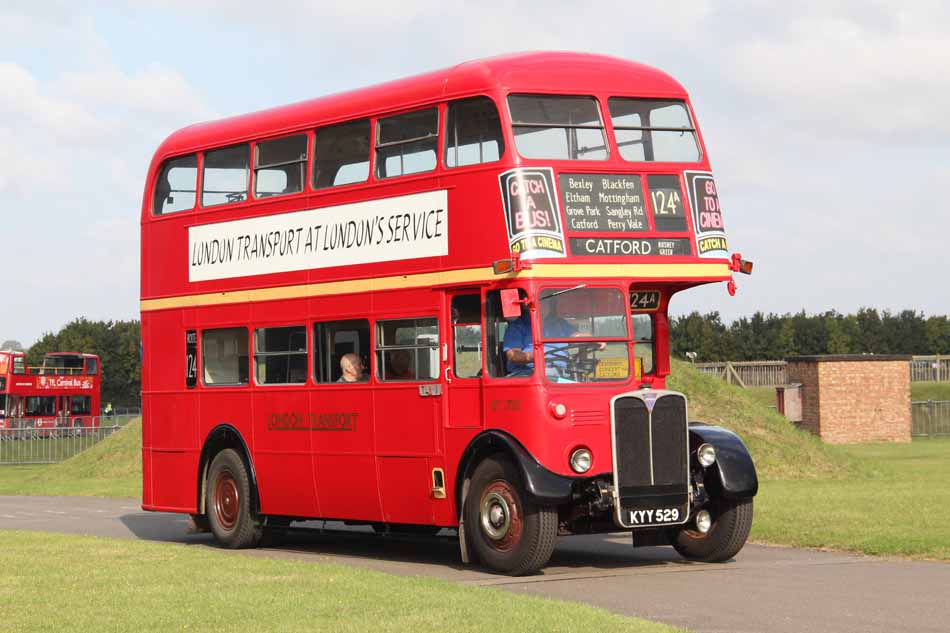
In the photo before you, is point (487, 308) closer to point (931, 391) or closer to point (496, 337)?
point (496, 337)

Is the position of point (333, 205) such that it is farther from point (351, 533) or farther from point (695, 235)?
point (351, 533)

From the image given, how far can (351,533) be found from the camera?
20391 mm

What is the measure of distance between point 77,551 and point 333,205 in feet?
14.8

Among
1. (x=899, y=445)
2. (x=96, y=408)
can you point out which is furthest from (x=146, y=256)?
(x=96, y=408)

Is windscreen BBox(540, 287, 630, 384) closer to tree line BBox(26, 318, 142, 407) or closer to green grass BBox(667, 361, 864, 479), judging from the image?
green grass BBox(667, 361, 864, 479)

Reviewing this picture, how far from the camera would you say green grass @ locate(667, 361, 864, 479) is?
28.9 m

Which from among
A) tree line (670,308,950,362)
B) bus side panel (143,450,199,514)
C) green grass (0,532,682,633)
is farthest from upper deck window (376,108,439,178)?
tree line (670,308,950,362)

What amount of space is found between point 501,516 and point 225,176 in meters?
6.22

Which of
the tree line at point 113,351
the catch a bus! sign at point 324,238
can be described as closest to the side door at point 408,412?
the catch a bus! sign at point 324,238

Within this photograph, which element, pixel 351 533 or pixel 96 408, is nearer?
pixel 351 533

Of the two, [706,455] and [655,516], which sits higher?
[706,455]

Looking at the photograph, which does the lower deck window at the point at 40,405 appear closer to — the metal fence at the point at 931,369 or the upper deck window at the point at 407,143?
the metal fence at the point at 931,369

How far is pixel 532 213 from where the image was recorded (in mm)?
14422

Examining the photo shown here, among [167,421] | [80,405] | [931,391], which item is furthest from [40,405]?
[167,421]
